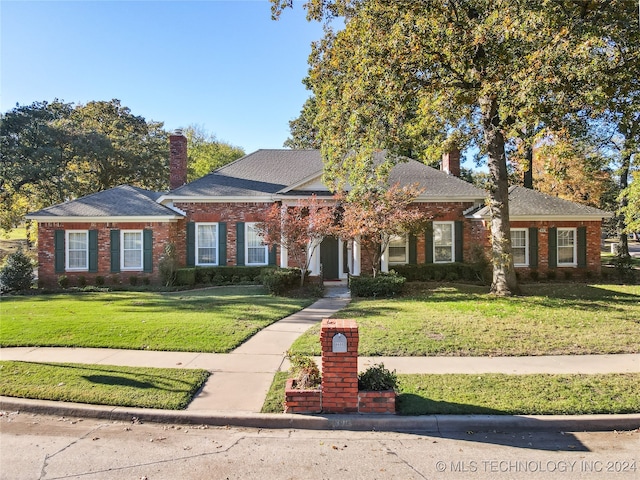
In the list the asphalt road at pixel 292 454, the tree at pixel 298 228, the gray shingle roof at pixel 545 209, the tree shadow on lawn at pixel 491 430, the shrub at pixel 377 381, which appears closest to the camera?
the asphalt road at pixel 292 454

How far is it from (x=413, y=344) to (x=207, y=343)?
3.81 meters

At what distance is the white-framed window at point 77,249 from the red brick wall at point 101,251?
0.22 metres

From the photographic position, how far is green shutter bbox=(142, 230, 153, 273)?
16297mm

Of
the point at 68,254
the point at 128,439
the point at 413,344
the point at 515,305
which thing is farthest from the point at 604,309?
the point at 68,254

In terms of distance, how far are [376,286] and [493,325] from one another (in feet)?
16.1

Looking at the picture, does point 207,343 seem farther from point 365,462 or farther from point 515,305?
point 515,305

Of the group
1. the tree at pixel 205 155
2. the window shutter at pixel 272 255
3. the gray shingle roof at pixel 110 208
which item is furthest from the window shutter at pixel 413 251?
the tree at pixel 205 155

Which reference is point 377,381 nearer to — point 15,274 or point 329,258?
point 329,258

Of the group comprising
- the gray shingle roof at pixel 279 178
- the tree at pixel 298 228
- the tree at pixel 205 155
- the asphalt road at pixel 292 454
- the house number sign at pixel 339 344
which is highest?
the tree at pixel 205 155

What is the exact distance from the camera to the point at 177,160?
Answer: 62.4ft

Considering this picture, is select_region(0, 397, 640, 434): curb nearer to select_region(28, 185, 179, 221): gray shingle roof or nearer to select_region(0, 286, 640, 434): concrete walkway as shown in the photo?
select_region(0, 286, 640, 434): concrete walkway

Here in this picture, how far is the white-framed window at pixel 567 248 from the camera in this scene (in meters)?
17.3

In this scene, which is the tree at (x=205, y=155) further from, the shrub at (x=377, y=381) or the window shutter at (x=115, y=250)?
the shrub at (x=377, y=381)

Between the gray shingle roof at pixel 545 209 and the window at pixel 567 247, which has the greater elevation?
the gray shingle roof at pixel 545 209
